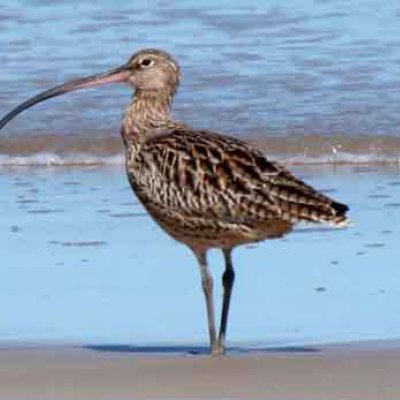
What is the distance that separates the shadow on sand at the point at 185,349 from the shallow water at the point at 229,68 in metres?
4.47

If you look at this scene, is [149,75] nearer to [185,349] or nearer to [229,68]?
[185,349]

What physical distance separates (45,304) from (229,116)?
4.79 m

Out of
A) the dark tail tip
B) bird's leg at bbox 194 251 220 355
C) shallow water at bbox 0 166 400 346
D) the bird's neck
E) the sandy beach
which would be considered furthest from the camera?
the bird's neck

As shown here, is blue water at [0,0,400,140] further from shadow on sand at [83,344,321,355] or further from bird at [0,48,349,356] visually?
shadow on sand at [83,344,321,355]

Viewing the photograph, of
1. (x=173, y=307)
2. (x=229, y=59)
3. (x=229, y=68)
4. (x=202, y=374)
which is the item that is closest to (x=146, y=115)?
(x=173, y=307)

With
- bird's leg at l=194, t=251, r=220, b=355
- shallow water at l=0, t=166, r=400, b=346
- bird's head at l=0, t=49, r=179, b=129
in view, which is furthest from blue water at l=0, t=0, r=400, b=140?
bird's leg at l=194, t=251, r=220, b=355

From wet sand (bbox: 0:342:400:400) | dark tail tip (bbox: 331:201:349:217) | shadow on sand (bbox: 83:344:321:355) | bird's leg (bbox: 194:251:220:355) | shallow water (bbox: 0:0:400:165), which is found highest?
shallow water (bbox: 0:0:400:165)

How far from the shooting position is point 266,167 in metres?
8.54

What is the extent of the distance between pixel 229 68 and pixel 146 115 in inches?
245

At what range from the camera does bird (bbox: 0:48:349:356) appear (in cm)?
841

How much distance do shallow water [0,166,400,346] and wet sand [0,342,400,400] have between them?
0.35m

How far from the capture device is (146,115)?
9.10 metres

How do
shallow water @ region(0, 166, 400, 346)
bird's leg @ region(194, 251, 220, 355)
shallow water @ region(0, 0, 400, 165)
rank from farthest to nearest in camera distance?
1. shallow water @ region(0, 0, 400, 165)
2. shallow water @ region(0, 166, 400, 346)
3. bird's leg @ region(194, 251, 220, 355)

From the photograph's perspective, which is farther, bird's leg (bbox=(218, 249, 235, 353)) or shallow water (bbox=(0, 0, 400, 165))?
shallow water (bbox=(0, 0, 400, 165))
